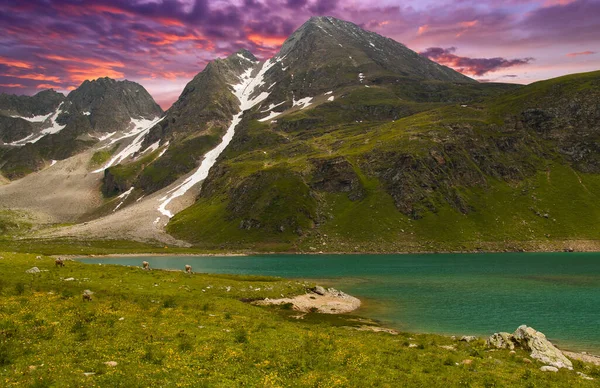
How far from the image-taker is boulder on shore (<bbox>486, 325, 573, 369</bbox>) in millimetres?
29266

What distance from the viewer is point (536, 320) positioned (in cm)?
5500

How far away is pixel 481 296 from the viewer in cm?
7362

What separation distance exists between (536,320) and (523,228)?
167 metres

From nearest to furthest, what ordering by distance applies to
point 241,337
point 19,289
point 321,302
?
point 241,337 → point 19,289 → point 321,302

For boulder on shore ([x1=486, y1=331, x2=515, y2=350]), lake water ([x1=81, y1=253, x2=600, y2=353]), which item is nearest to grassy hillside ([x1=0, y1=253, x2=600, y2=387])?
boulder on shore ([x1=486, y1=331, x2=515, y2=350])

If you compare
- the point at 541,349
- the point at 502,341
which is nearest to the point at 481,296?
the point at 502,341

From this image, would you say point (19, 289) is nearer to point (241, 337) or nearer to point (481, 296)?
point (241, 337)

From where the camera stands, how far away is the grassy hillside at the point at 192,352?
60.7 ft

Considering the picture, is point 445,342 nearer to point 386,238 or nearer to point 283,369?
point 283,369

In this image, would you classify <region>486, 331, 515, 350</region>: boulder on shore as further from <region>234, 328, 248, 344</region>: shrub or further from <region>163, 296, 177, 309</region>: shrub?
<region>163, 296, 177, 309</region>: shrub

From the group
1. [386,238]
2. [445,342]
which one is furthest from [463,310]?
[386,238]

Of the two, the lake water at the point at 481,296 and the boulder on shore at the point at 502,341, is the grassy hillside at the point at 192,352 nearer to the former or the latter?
the boulder on shore at the point at 502,341

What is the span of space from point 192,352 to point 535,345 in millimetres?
27990

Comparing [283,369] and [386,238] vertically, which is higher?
[283,369]
